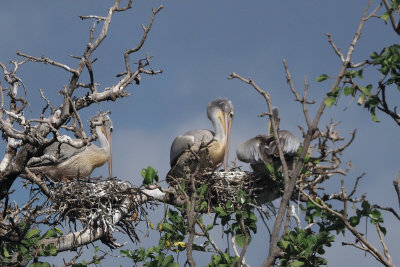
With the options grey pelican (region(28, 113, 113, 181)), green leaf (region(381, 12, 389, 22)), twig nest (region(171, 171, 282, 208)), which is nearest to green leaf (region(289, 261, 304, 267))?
green leaf (region(381, 12, 389, 22))

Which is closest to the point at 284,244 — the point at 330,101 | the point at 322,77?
the point at 330,101

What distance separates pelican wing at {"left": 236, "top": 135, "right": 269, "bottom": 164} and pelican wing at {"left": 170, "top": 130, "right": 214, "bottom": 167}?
2.82ft

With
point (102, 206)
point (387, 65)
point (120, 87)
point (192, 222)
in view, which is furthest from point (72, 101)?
point (387, 65)

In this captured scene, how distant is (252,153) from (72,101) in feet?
9.94

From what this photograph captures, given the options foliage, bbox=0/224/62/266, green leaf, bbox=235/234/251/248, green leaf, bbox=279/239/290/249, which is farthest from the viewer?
foliage, bbox=0/224/62/266

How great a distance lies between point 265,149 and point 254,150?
0.62ft

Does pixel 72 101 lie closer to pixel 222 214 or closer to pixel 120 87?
pixel 120 87

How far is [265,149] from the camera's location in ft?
33.0

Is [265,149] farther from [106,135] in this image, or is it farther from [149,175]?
[106,135]

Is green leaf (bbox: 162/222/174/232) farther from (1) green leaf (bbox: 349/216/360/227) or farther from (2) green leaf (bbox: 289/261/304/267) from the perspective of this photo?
(1) green leaf (bbox: 349/216/360/227)

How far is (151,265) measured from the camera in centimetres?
690

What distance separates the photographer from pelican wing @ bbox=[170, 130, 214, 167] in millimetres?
11086

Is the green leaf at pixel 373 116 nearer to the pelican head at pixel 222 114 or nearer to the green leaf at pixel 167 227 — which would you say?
the green leaf at pixel 167 227

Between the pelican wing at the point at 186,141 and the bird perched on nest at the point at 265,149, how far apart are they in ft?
2.74
